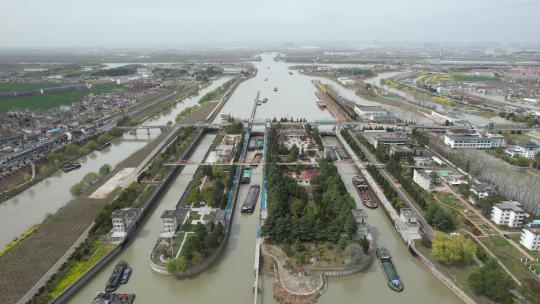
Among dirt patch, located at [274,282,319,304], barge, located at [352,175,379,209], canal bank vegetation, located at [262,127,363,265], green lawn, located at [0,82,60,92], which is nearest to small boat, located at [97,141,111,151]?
canal bank vegetation, located at [262,127,363,265]

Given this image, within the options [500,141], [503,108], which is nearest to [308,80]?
[503,108]

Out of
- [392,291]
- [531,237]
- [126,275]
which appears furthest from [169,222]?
[531,237]

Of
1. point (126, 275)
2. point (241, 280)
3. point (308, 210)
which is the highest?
point (308, 210)

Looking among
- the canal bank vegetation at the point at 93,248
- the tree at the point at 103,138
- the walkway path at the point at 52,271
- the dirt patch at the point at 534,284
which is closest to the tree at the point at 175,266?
the canal bank vegetation at the point at 93,248

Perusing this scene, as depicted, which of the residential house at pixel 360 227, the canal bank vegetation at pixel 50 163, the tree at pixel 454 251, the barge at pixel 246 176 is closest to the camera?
the tree at pixel 454 251

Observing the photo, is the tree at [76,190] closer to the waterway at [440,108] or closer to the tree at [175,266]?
the tree at [175,266]

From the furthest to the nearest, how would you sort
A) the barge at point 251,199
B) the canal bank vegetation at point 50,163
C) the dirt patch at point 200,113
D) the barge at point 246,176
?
1. the dirt patch at point 200,113
2. the barge at point 246,176
3. the canal bank vegetation at point 50,163
4. the barge at point 251,199

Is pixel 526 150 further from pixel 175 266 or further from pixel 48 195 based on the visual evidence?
pixel 48 195
